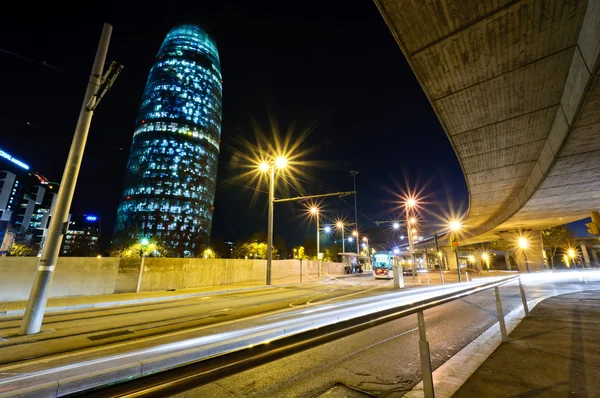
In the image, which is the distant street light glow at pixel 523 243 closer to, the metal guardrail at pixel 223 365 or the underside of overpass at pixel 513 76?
the underside of overpass at pixel 513 76

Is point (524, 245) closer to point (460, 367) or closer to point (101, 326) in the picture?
point (460, 367)

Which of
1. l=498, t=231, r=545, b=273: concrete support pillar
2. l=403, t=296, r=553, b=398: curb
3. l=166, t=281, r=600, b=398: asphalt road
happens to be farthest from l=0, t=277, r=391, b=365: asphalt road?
l=498, t=231, r=545, b=273: concrete support pillar

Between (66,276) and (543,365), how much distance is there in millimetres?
17838

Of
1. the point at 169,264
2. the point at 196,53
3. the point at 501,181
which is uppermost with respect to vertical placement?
the point at 196,53

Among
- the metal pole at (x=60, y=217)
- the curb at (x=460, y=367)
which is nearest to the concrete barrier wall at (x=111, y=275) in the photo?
the metal pole at (x=60, y=217)

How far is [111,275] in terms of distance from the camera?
14.4 metres

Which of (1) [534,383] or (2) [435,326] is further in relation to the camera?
(2) [435,326]

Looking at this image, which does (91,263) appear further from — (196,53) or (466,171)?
(196,53)

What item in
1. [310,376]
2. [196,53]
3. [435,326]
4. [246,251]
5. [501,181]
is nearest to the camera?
[310,376]

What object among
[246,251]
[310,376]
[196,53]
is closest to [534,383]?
[310,376]

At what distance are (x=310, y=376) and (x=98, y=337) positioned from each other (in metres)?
Answer: 5.30

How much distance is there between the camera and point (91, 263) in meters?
13.8

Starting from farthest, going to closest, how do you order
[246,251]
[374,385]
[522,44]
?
1. [246,251]
2. [522,44]
3. [374,385]

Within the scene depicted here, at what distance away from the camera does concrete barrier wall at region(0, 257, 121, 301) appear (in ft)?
36.8
